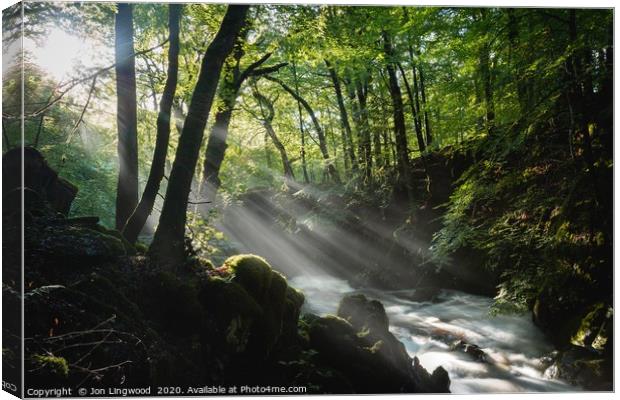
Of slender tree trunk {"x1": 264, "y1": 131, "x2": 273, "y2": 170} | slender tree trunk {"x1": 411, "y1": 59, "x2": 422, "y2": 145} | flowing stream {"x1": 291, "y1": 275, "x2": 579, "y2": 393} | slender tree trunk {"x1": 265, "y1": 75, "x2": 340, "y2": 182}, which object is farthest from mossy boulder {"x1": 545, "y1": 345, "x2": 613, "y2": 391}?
slender tree trunk {"x1": 264, "y1": 131, "x2": 273, "y2": 170}

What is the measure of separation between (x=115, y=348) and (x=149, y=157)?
3448 millimetres

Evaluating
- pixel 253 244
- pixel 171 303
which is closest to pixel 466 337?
Result: pixel 253 244

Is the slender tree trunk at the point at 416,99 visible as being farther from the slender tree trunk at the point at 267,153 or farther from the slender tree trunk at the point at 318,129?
the slender tree trunk at the point at 267,153

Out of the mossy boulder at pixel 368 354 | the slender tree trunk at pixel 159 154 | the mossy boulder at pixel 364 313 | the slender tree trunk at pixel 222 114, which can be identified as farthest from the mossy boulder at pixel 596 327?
the slender tree trunk at pixel 159 154

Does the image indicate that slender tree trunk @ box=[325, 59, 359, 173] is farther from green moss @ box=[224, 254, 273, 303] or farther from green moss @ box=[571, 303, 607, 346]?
green moss @ box=[571, 303, 607, 346]

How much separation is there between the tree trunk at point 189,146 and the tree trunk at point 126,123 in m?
1.41

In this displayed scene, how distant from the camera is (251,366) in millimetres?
4301

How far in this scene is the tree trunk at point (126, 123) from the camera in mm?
5363

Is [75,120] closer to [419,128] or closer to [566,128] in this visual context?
[419,128]

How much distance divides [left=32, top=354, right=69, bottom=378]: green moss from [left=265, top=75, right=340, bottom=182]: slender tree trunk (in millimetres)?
4901

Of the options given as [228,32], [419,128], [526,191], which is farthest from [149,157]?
[526,191]

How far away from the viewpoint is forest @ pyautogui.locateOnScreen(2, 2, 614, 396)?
3889 mm

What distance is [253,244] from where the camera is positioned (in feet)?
23.7

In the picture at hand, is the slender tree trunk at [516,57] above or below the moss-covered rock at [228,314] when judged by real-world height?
above
